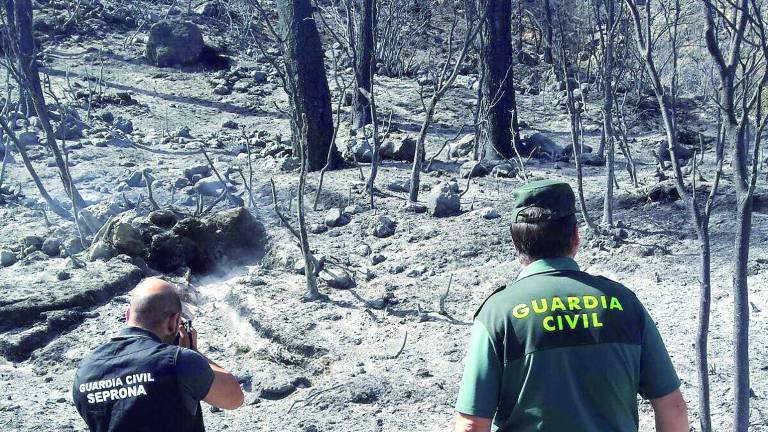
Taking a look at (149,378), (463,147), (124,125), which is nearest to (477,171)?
(463,147)

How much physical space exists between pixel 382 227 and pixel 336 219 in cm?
54

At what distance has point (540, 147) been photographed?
10.1m

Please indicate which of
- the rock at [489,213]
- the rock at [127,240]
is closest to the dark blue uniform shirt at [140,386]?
the rock at [127,240]

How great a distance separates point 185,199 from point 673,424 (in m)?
6.57

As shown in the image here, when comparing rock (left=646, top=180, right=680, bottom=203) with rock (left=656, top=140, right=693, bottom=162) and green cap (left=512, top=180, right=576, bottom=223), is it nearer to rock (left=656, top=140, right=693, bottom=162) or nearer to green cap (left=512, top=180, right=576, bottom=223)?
rock (left=656, top=140, right=693, bottom=162)

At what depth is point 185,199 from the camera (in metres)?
8.25

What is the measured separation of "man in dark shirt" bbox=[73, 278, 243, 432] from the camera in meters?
2.73

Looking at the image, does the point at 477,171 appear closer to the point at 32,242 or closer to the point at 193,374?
the point at 32,242

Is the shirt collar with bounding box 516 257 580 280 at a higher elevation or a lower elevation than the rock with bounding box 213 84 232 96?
lower

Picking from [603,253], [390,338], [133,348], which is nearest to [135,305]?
[133,348]

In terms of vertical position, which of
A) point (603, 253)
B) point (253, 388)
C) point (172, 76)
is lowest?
point (253, 388)

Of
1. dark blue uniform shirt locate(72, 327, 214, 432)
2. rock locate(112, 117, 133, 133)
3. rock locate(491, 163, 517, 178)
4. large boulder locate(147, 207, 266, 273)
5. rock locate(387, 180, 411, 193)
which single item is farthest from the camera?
rock locate(112, 117, 133, 133)

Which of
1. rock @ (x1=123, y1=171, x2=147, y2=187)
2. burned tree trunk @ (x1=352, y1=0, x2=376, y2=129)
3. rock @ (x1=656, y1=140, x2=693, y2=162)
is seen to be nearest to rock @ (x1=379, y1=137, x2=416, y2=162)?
burned tree trunk @ (x1=352, y1=0, x2=376, y2=129)

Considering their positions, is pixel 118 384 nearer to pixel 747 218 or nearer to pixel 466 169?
pixel 747 218
